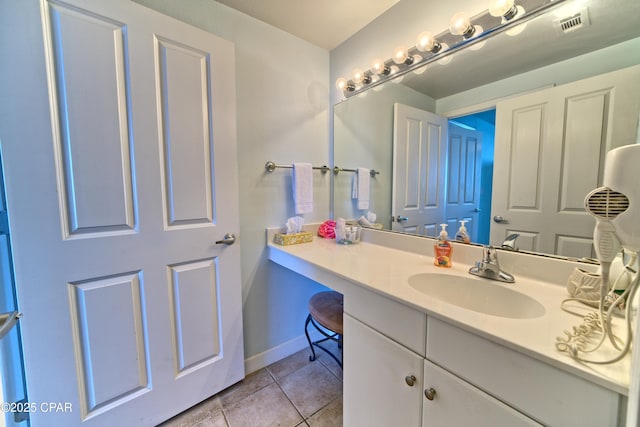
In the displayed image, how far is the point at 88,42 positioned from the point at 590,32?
6.20 ft

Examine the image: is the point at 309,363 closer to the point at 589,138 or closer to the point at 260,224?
the point at 260,224

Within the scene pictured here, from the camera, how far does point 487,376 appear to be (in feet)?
1.95

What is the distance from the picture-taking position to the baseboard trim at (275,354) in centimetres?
154

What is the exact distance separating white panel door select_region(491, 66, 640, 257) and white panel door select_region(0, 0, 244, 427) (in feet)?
4.42

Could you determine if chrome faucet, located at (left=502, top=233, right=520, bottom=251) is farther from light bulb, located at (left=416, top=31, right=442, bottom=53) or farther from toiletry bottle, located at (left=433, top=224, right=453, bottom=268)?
light bulb, located at (left=416, top=31, right=442, bottom=53)

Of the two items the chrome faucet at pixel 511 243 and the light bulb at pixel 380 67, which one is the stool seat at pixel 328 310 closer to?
the chrome faucet at pixel 511 243

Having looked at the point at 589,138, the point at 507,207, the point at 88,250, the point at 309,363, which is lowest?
the point at 309,363

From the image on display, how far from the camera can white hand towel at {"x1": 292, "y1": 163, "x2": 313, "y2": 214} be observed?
159 centimetres

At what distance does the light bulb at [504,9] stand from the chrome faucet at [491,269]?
96 centimetres

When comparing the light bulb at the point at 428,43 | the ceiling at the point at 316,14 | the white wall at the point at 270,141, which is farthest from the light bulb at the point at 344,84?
the light bulb at the point at 428,43

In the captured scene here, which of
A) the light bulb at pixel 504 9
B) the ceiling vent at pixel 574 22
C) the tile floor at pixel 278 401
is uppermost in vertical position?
the light bulb at pixel 504 9

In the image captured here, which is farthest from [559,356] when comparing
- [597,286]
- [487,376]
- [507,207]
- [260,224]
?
[260,224]

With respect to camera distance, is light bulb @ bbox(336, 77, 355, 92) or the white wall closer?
the white wall
